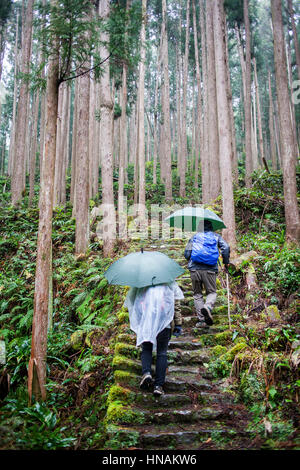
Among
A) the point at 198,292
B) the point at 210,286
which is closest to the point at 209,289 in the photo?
the point at 210,286

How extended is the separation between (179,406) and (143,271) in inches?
69.4

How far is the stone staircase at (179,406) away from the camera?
315cm

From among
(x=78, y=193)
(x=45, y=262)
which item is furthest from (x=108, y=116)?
(x=45, y=262)

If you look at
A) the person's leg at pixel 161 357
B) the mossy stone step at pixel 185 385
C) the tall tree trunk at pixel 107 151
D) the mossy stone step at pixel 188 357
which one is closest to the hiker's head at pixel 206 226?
the mossy stone step at pixel 188 357

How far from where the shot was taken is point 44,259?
420 centimetres

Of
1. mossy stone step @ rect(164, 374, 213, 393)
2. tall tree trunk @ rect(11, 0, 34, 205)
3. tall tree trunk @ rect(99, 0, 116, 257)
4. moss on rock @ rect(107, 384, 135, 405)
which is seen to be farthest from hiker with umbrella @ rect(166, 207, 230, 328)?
tall tree trunk @ rect(11, 0, 34, 205)

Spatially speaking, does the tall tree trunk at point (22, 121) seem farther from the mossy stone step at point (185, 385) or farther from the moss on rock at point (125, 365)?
the mossy stone step at point (185, 385)

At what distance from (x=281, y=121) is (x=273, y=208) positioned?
124 inches

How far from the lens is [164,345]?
373 centimetres

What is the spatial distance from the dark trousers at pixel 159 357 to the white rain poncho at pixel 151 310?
8cm

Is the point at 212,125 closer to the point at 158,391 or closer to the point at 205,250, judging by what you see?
the point at 205,250

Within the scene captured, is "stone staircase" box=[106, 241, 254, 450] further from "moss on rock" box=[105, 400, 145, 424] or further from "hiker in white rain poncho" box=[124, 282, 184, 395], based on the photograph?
"hiker in white rain poncho" box=[124, 282, 184, 395]
